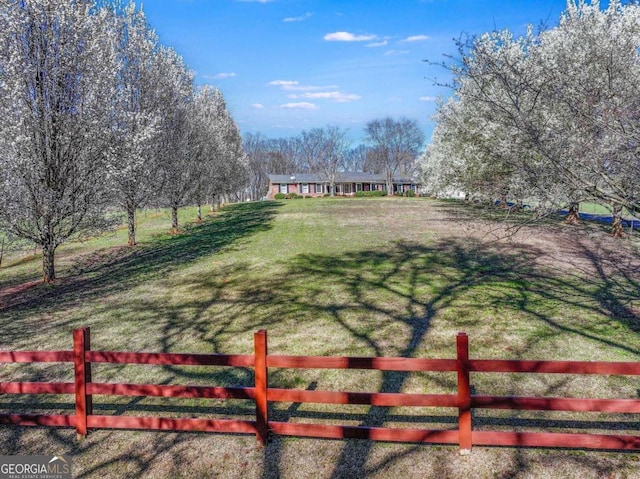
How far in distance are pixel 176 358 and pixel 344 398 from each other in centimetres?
233

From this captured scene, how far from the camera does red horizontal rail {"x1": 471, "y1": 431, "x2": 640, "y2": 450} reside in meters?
5.14

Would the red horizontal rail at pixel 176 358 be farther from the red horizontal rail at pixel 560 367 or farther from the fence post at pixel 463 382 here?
the red horizontal rail at pixel 560 367

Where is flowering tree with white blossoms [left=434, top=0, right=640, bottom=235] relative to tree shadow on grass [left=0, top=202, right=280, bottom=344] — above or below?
above

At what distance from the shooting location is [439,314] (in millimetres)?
11039

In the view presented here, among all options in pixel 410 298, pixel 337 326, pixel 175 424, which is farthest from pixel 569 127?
pixel 175 424

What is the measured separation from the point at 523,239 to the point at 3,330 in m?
21.1

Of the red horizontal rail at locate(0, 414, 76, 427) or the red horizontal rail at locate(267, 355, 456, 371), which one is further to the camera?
the red horizontal rail at locate(0, 414, 76, 427)

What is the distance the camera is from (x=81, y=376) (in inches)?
237

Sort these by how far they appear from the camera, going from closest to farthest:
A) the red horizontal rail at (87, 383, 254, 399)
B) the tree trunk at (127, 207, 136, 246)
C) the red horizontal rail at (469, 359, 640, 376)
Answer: the red horizontal rail at (469, 359, 640, 376)
the red horizontal rail at (87, 383, 254, 399)
the tree trunk at (127, 207, 136, 246)

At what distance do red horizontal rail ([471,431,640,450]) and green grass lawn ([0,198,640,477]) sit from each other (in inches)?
12.6

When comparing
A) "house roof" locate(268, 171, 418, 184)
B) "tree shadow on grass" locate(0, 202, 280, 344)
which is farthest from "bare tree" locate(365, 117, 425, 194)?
"tree shadow on grass" locate(0, 202, 280, 344)

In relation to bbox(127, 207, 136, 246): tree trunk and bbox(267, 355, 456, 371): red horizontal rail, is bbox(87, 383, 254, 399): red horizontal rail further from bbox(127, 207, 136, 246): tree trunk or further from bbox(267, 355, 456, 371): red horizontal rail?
bbox(127, 207, 136, 246): tree trunk

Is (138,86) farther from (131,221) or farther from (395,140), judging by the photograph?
(395,140)

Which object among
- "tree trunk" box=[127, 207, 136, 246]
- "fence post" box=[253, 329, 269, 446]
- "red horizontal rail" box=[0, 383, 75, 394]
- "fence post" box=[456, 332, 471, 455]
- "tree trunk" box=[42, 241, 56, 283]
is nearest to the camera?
"fence post" box=[456, 332, 471, 455]
